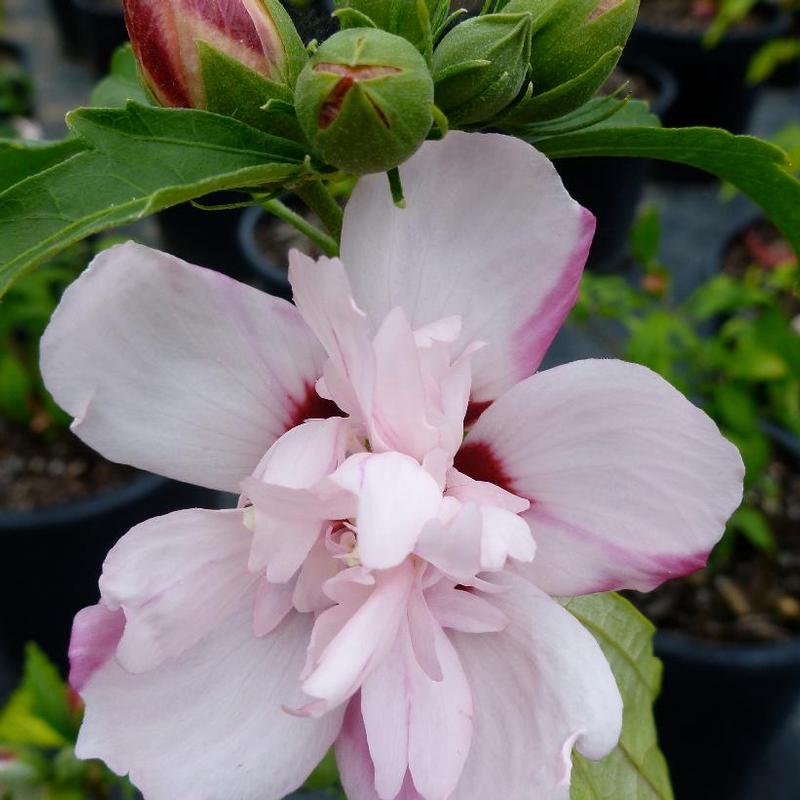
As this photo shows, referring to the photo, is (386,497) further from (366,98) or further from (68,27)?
(68,27)

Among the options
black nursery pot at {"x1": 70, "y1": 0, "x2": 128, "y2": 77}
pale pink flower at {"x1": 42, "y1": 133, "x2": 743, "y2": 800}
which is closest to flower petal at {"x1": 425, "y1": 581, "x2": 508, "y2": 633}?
pale pink flower at {"x1": 42, "y1": 133, "x2": 743, "y2": 800}

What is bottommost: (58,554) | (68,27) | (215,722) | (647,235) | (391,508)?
(58,554)


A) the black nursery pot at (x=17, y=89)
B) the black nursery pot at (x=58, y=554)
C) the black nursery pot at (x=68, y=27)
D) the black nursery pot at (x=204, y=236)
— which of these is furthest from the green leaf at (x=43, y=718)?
the black nursery pot at (x=68, y=27)

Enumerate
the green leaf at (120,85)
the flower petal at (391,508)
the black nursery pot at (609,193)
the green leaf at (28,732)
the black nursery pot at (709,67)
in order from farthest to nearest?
the black nursery pot at (709,67)
the black nursery pot at (609,193)
the green leaf at (28,732)
the green leaf at (120,85)
the flower petal at (391,508)

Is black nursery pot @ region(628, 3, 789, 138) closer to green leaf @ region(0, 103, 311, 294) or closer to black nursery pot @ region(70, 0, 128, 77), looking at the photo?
black nursery pot @ region(70, 0, 128, 77)

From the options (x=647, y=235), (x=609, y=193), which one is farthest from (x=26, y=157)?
(x=609, y=193)

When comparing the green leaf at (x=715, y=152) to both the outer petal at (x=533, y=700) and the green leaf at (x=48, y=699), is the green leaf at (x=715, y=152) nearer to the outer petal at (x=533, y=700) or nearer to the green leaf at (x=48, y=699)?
the outer petal at (x=533, y=700)

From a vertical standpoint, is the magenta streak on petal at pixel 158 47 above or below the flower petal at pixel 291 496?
above

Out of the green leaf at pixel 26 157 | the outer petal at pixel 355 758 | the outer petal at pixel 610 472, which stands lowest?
the outer petal at pixel 355 758
